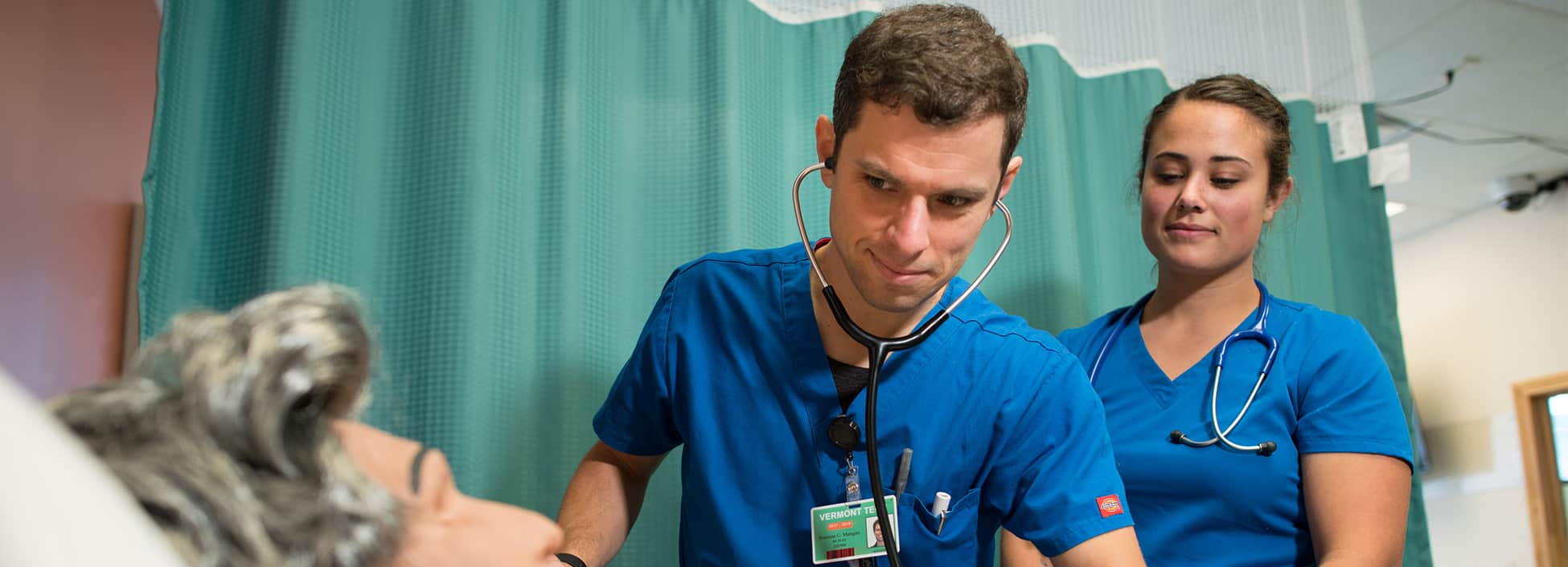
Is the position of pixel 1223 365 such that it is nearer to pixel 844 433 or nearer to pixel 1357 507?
pixel 1357 507

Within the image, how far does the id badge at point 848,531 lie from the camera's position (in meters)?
1.12

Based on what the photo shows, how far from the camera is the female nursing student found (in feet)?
4.31

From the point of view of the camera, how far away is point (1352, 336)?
142cm

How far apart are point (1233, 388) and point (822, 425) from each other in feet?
1.85

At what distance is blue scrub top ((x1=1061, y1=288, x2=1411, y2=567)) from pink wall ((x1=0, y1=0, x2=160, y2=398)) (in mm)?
1661

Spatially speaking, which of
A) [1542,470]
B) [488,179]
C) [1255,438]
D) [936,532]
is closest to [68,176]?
[488,179]

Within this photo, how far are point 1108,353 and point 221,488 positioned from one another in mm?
1261

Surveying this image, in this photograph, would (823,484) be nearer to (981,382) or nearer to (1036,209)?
(981,382)

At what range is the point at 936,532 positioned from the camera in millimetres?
1155

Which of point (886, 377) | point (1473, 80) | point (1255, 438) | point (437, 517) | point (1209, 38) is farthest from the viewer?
point (1473, 80)

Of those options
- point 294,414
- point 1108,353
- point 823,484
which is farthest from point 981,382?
point 294,414

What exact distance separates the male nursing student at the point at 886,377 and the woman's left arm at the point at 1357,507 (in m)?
0.31

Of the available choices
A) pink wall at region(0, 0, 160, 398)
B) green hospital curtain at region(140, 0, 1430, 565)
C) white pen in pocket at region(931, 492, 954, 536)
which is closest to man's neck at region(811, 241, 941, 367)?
white pen in pocket at region(931, 492, 954, 536)

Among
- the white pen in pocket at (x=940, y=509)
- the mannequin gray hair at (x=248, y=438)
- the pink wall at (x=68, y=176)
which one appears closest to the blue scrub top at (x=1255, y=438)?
the white pen in pocket at (x=940, y=509)
